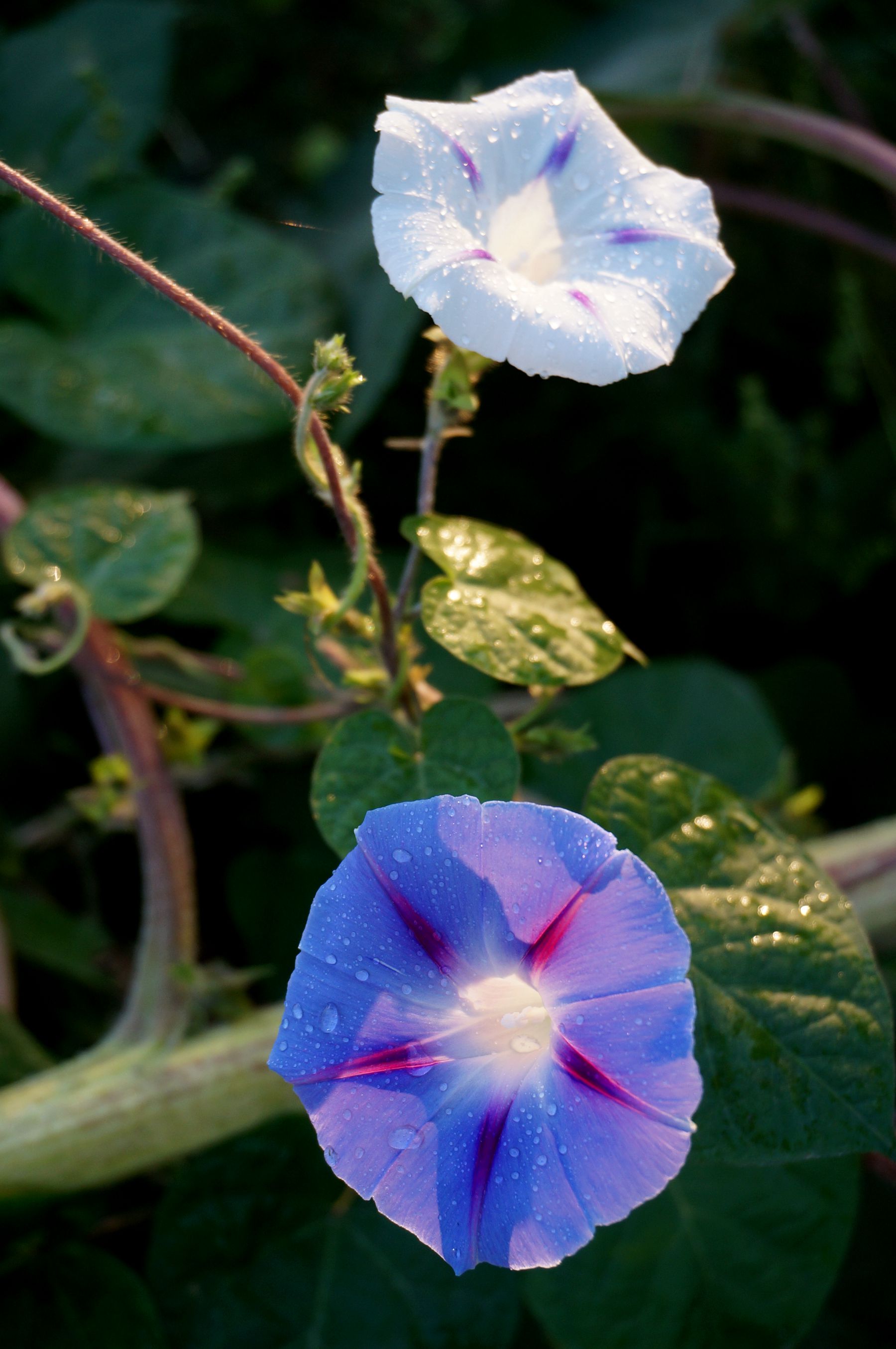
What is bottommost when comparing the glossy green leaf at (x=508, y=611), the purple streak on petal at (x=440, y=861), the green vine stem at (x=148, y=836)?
the green vine stem at (x=148, y=836)

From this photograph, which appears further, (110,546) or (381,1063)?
(110,546)

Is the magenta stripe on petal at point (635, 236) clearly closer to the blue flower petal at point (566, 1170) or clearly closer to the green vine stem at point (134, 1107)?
the blue flower petal at point (566, 1170)

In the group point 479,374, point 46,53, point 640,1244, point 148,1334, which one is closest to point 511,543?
point 479,374

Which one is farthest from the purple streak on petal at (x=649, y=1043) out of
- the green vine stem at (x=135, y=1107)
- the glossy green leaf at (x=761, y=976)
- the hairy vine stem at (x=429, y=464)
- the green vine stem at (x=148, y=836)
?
the green vine stem at (x=148, y=836)

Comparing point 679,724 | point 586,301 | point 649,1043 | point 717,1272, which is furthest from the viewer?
point 679,724

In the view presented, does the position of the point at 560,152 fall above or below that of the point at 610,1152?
above

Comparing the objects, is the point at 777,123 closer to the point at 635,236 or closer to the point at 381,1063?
the point at 635,236

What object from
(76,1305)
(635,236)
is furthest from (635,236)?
(76,1305)

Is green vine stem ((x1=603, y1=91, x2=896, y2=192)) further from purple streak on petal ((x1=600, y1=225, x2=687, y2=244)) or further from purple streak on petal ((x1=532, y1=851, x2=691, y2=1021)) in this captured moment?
purple streak on petal ((x1=532, y1=851, x2=691, y2=1021))

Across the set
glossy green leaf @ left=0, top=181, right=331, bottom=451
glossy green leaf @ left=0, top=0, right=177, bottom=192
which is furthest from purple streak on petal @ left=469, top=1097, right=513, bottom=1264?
glossy green leaf @ left=0, top=0, right=177, bottom=192
